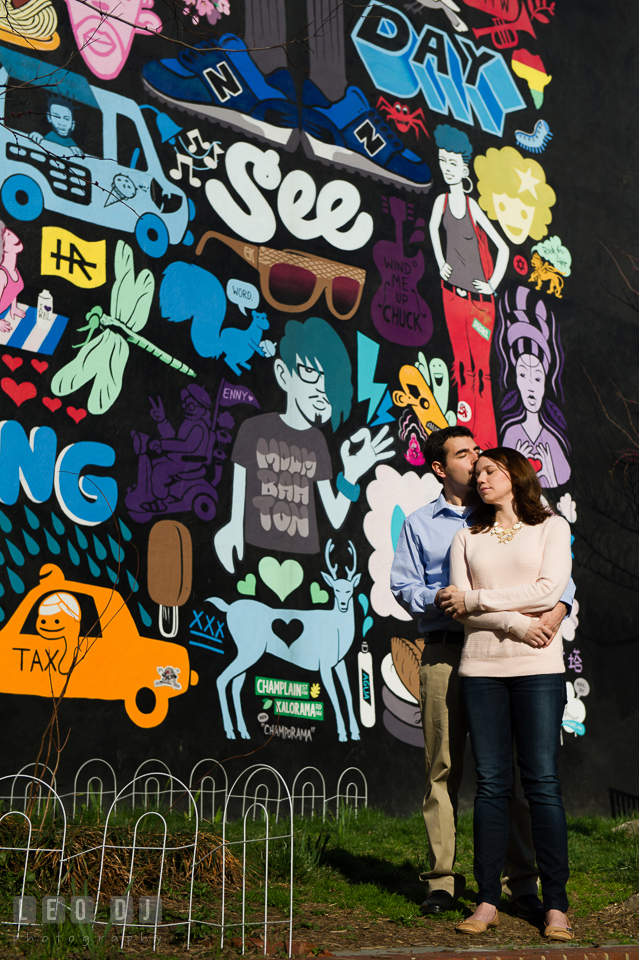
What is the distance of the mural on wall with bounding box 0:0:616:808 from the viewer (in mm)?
5738

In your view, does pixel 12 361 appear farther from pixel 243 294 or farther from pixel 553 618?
pixel 553 618

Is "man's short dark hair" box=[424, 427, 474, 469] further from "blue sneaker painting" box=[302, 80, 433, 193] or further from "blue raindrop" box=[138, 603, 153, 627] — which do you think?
"blue sneaker painting" box=[302, 80, 433, 193]

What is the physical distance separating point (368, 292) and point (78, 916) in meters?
5.28

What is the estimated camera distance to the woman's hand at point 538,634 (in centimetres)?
335

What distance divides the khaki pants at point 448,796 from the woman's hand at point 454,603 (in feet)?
1.03

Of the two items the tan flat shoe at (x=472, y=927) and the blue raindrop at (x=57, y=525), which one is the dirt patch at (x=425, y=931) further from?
the blue raindrop at (x=57, y=525)

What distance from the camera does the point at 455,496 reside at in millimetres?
4047

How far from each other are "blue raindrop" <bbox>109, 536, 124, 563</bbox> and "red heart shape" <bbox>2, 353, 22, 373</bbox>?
1.17 metres

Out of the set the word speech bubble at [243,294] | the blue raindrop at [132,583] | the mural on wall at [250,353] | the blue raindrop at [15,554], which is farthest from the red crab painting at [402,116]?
the blue raindrop at [15,554]

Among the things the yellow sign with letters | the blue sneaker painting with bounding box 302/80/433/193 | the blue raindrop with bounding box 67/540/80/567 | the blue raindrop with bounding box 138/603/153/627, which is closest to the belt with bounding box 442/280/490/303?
the blue sneaker painting with bounding box 302/80/433/193

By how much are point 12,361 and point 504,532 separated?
339 cm

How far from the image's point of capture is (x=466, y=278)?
25.7 ft

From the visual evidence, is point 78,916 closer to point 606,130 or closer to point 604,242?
point 604,242

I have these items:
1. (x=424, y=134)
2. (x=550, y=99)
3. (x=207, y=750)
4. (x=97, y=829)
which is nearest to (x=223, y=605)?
(x=207, y=750)
